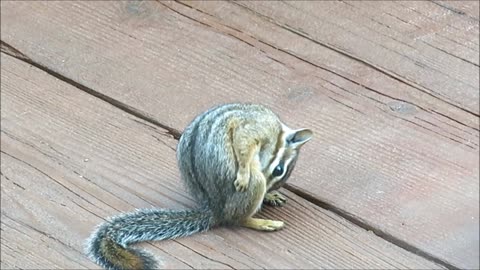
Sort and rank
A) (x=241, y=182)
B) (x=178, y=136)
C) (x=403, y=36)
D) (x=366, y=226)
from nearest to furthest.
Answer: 1. (x=241, y=182)
2. (x=366, y=226)
3. (x=178, y=136)
4. (x=403, y=36)

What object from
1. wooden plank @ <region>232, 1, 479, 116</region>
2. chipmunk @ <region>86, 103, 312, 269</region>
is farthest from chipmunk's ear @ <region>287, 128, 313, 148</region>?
A: wooden plank @ <region>232, 1, 479, 116</region>

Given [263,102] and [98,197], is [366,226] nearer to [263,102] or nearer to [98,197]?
[263,102]

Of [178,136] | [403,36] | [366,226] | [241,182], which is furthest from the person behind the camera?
[403,36]

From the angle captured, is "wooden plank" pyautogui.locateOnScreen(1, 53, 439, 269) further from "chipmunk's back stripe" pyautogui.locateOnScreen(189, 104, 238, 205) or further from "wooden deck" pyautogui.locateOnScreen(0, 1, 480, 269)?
"chipmunk's back stripe" pyautogui.locateOnScreen(189, 104, 238, 205)

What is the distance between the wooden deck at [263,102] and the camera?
2443 mm

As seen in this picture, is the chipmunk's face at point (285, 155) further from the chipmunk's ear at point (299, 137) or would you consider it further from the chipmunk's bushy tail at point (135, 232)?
the chipmunk's bushy tail at point (135, 232)

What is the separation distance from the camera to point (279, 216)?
250cm

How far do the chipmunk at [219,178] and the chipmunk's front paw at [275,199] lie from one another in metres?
0.05

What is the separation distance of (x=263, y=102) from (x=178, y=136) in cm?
24

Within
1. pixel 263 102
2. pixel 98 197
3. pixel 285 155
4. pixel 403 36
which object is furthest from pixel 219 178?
pixel 403 36

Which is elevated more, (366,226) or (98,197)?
(366,226)

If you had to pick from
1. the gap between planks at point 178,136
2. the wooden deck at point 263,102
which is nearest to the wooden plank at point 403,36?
the wooden deck at point 263,102

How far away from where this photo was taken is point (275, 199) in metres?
Answer: 2.53

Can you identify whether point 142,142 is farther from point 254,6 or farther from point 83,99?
point 254,6
